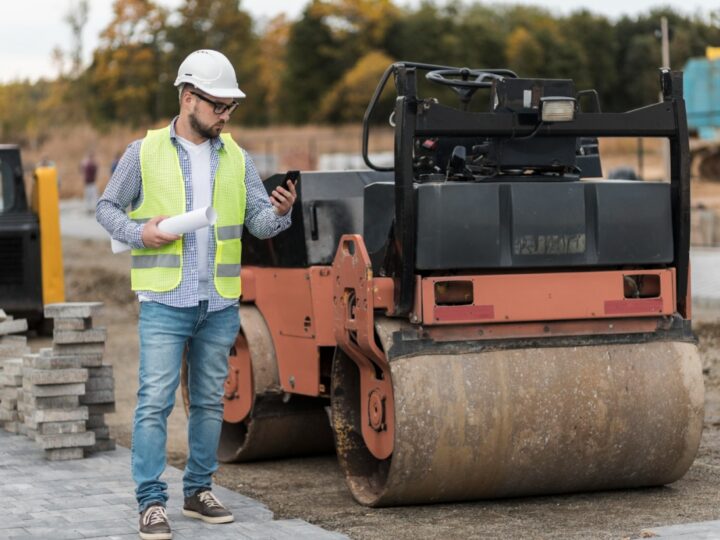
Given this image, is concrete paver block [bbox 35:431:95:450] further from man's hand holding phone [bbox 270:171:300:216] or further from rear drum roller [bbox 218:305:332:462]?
man's hand holding phone [bbox 270:171:300:216]

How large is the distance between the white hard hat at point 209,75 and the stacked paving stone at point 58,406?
7.87 feet

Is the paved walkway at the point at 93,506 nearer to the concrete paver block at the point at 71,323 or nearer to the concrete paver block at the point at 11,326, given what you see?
the concrete paver block at the point at 71,323

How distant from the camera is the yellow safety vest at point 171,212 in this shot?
6.04 metres

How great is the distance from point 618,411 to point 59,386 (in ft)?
10.2

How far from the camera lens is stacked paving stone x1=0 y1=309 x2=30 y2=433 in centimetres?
840

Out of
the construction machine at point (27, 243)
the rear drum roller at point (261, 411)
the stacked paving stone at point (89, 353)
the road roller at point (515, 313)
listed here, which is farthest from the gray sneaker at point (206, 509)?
the construction machine at point (27, 243)

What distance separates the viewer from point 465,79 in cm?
744

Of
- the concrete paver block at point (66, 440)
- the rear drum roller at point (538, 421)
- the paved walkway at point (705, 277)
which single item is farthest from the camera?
the paved walkway at point (705, 277)

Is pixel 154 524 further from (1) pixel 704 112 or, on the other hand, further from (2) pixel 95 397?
(1) pixel 704 112

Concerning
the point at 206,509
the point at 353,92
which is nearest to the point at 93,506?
the point at 206,509

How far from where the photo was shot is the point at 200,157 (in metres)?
6.16

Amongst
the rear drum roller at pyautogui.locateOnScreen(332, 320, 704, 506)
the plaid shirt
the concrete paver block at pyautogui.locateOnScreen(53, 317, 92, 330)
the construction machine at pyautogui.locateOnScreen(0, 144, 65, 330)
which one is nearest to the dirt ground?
the rear drum roller at pyautogui.locateOnScreen(332, 320, 704, 506)

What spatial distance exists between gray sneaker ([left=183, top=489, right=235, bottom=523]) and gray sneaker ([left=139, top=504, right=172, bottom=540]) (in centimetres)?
29

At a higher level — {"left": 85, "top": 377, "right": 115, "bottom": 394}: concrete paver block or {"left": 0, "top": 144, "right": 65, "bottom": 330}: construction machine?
{"left": 0, "top": 144, "right": 65, "bottom": 330}: construction machine
